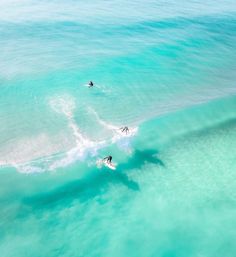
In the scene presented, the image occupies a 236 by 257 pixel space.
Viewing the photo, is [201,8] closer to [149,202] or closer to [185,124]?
[185,124]

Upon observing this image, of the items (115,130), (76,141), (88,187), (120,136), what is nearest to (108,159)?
(88,187)

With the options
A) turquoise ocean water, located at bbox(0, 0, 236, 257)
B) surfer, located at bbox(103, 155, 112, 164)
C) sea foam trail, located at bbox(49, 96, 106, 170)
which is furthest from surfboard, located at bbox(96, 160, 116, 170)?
sea foam trail, located at bbox(49, 96, 106, 170)

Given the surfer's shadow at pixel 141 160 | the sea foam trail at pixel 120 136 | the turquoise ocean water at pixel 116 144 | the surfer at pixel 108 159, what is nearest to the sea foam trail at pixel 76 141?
the turquoise ocean water at pixel 116 144

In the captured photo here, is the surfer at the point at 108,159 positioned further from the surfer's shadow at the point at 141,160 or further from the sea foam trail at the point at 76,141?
the sea foam trail at the point at 76,141

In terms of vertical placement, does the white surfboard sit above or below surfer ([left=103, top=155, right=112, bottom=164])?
above

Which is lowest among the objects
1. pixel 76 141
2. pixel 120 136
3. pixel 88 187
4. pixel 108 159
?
pixel 88 187

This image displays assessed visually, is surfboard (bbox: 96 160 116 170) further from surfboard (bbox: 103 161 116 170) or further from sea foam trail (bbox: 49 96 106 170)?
sea foam trail (bbox: 49 96 106 170)

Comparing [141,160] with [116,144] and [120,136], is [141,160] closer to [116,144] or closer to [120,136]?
[116,144]

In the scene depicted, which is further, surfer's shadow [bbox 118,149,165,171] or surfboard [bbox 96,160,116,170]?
surfer's shadow [bbox 118,149,165,171]

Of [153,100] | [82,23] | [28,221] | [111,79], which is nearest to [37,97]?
[111,79]
